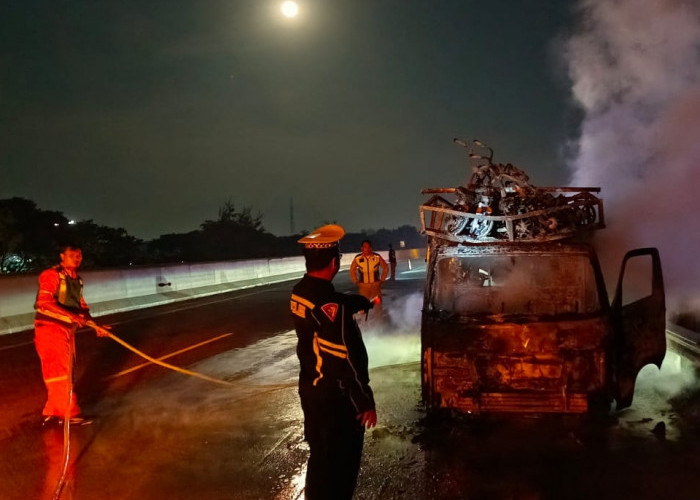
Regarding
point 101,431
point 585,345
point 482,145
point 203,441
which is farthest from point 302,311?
point 482,145

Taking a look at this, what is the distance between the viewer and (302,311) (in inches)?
124

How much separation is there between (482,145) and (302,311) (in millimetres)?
5405

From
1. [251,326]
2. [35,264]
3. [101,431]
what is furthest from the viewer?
[35,264]

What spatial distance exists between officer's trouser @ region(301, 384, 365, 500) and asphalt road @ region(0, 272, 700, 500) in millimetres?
1151

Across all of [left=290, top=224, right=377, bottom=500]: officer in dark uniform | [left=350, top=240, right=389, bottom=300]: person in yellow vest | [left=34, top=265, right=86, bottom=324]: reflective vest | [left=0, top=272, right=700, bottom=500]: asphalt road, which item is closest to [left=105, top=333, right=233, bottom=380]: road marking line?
[left=0, top=272, right=700, bottom=500]: asphalt road

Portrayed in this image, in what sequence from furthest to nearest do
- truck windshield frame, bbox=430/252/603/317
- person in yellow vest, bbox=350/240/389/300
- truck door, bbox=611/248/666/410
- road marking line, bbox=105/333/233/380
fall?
person in yellow vest, bbox=350/240/389/300
road marking line, bbox=105/333/233/380
truck windshield frame, bbox=430/252/603/317
truck door, bbox=611/248/666/410

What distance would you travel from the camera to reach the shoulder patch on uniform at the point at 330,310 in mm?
3037

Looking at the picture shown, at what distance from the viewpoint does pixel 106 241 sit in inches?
1700

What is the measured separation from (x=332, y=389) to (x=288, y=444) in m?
2.43

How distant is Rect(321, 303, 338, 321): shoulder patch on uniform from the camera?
3037mm

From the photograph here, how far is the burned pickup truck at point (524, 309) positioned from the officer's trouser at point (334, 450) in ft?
7.93

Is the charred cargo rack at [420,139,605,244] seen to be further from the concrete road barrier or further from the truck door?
the concrete road barrier

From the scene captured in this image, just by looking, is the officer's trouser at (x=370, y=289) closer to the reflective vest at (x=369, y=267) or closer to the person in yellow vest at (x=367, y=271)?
the person in yellow vest at (x=367, y=271)

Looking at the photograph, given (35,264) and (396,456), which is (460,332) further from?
(35,264)
